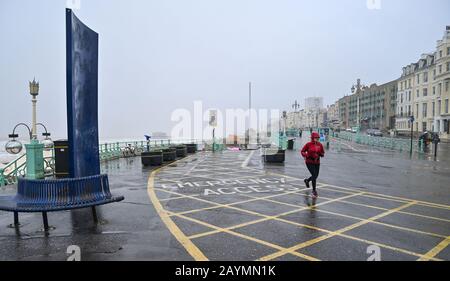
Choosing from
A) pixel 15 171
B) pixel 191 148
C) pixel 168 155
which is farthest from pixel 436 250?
pixel 191 148

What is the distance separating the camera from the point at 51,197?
611cm

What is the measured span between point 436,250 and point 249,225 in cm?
322

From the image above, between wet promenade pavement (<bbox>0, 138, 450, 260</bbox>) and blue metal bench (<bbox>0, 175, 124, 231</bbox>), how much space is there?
1.55 feet

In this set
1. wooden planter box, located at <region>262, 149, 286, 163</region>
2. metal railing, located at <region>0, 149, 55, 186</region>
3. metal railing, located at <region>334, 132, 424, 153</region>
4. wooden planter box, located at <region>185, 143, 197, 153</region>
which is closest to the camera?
metal railing, located at <region>0, 149, 55, 186</region>

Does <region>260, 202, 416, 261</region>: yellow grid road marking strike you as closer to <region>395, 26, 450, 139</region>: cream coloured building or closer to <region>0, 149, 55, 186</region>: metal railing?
<region>0, 149, 55, 186</region>: metal railing

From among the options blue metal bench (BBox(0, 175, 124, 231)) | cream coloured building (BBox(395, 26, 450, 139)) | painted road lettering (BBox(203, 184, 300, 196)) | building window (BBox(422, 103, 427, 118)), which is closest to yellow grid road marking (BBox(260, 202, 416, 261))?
painted road lettering (BBox(203, 184, 300, 196))

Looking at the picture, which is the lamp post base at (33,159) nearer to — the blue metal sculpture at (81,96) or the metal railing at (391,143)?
the blue metal sculpture at (81,96)

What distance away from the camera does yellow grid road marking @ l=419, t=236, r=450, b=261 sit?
15.6 ft

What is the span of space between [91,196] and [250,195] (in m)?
4.64

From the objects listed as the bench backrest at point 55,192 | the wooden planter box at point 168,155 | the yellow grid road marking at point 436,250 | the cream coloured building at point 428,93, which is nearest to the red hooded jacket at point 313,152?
the yellow grid road marking at point 436,250

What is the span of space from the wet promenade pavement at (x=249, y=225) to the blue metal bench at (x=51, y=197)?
474mm

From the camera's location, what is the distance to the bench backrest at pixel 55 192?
6.09 metres
